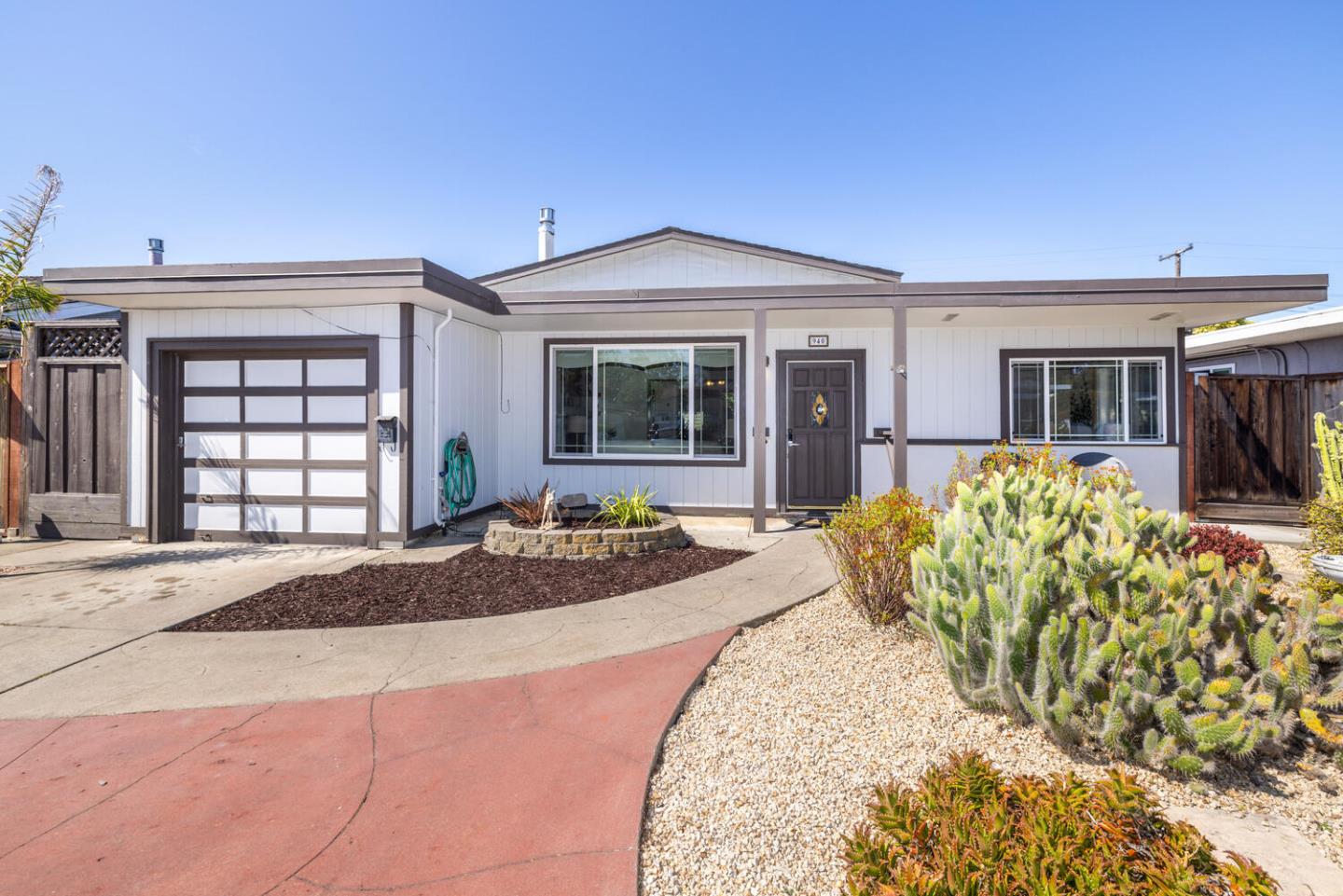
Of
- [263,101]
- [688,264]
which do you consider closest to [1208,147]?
[688,264]

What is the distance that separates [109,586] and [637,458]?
5.46 meters

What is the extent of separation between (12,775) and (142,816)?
2.43 feet

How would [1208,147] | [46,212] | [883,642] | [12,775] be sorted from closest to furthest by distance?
1. [12,775]
2. [883,642]
3. [46,212]
4. [1208,147]

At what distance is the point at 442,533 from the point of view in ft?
23.4

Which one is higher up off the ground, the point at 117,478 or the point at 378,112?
the point at 378,112

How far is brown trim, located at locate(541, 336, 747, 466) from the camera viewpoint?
846cm

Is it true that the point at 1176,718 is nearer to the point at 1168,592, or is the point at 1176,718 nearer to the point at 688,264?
the point at 1168,592

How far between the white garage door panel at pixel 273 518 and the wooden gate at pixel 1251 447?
35.2 feet

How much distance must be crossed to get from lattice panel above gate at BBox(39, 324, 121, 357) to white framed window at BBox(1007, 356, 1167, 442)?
34.9ft

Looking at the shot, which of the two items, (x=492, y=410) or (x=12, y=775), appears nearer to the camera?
(x=12, y=775)

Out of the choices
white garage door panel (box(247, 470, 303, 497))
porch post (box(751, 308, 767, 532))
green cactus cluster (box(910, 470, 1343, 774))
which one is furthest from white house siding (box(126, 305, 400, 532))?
green cactus cluster (box(910, 470, 1343, 774))

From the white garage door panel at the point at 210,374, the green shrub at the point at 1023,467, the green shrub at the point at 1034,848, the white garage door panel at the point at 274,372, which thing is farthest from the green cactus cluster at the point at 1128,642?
the white garage door panel at the point at 210,374

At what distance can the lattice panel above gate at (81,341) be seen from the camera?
272 inches

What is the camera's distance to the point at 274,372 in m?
6.87
